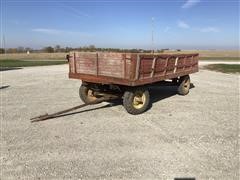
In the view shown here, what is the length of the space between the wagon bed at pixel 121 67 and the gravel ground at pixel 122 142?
0.97 meters

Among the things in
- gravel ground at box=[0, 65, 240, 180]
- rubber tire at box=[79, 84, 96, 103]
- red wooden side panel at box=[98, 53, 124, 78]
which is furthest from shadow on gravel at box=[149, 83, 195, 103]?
red wooden side panel at box=[98, 53, 124, 78]

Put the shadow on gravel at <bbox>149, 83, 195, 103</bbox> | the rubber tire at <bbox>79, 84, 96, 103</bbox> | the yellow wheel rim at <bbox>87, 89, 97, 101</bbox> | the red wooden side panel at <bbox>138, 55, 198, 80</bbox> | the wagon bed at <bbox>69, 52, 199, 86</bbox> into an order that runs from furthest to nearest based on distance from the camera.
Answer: the shadow on gravel at <bbox>149, 83, 195, 103</bbox>
the yellow wheel rim at <bbox>87, 89, 97, 101</bbox>
the rubber tire at <bbox>79, 84, 96, 103</bbox>
the red wooden side panel at <bbox>138, 55, 198, 80</bbox>
the wagon bed at <bbox>69, 52, 199, 86</bbox>

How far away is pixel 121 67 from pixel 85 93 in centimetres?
218

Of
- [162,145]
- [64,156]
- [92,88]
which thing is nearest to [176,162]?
[162,145]

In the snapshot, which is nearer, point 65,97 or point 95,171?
point 95,171

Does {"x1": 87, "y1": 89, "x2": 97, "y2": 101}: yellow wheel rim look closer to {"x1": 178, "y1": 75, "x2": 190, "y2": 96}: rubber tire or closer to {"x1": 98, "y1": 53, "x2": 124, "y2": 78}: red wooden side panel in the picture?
{"x1": 98, "y1": 53, "x2": 124, "y2": 78}: red wooden side panel

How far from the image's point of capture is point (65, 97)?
32.2 feet

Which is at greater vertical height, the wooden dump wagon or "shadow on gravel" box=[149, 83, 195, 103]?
the wooden dump wagon

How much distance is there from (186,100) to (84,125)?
4.27 meters

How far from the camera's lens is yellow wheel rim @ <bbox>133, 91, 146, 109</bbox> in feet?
24.4

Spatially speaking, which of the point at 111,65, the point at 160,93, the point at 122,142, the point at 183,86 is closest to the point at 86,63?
the point at 111,65

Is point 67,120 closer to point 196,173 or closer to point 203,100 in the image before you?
point 196,173

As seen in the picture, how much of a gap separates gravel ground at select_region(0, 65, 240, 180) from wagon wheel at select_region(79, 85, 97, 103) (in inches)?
18.5

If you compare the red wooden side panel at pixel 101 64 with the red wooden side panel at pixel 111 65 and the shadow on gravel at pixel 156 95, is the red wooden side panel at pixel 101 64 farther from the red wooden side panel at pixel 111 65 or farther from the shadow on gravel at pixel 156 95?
the shadow on gravel at pixel 156 95
